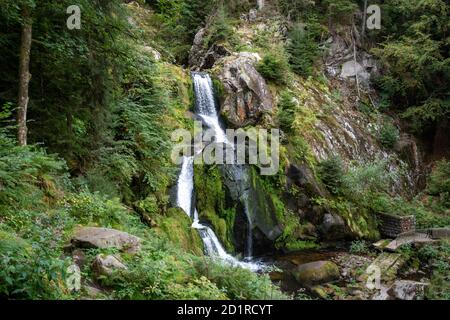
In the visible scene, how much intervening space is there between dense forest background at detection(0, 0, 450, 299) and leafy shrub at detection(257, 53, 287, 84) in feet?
0.23

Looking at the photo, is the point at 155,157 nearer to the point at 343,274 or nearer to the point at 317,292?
the point at 317,292

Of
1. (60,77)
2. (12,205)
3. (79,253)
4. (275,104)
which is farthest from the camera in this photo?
(275,104)

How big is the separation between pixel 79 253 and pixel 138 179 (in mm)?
5277

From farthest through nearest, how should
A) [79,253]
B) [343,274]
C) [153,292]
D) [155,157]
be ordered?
[343,274] < [155,157] < [79,253] < [153,292]

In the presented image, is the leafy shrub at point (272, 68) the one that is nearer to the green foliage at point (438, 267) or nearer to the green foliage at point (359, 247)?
the green foliage at point (359, 247)

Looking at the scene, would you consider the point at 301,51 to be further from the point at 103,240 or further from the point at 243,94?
the point at 103,240

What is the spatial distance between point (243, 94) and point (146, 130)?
Result: 7348 mm

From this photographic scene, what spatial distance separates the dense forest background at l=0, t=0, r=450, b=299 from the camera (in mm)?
5645

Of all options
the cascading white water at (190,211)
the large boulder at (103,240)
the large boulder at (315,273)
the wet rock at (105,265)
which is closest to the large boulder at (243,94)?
the cascading white water at (190,211)

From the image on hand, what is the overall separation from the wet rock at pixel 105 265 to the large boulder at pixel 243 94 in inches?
451

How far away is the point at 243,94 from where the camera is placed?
17.2 m

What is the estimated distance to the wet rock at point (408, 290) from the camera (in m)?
10.3
